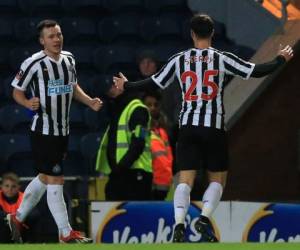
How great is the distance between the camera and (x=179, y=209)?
8.55 m

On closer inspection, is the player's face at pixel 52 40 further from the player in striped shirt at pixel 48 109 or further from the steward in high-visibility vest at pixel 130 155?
the steward in high-visibility vest at pixel 130 155

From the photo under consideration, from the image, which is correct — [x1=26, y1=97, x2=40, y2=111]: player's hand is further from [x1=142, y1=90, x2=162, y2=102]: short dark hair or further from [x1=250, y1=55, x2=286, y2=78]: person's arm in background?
[x1=142, y1=90, x2=162, y2=102]: short dark hair

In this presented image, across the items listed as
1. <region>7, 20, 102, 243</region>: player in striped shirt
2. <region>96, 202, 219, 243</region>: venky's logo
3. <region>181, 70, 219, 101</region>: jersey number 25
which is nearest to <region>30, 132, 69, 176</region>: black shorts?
<region>7, 20, 102, 243</region>: player in striped shirt

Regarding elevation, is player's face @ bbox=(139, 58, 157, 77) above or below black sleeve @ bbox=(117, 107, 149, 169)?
above

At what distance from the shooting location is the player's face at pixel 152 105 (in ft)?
35.9

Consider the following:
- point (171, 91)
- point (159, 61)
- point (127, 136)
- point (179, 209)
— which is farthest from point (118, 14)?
point (179, 209)

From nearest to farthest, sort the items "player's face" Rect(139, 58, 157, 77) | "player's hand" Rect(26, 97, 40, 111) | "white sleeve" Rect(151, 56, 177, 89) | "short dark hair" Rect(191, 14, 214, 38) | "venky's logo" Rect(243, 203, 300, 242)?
"short dark hair" Rect(191, 14, 214, 38), "white sleeve" Rect(151, 56, 177, 89), "player's hand" Rect(26, 97, 40, 111), "venky's logo" Rect(243, 203, 300, 242), "player's face" Rect(139, 58, 157, 77)

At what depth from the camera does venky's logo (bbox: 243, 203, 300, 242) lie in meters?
9.59

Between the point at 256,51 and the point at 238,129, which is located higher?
the point at 256,51

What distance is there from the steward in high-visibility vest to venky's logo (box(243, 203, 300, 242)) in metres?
1.15

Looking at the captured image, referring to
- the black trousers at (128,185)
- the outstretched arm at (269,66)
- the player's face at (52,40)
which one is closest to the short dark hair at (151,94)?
the black trousers at (128,185)

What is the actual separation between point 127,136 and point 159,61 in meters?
2.48

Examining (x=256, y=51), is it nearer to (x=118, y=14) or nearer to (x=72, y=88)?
(x=118, y=14)

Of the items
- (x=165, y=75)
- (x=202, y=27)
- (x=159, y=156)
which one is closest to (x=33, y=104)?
(x=165, y=75)
